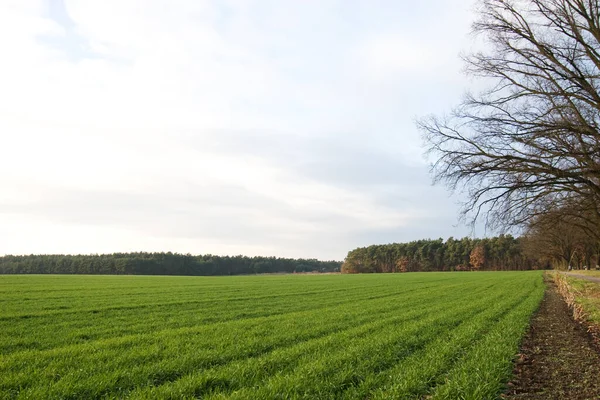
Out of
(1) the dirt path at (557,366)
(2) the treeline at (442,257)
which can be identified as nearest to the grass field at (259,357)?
(1) the dirt path at (557,366)

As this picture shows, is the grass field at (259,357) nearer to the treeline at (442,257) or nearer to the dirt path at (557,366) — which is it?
the dirt path at (557,366)

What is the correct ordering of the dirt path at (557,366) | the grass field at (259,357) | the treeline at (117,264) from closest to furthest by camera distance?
the grass field at (259,357), the dirt path at (557,366), the treeline at (117,264)

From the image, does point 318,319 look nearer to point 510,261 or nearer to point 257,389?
point 257,389

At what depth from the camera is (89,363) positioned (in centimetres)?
761

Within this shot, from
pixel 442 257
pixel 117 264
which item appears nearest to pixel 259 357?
pixel 117 264

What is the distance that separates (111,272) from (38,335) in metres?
133

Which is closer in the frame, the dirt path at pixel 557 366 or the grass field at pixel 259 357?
the grass field at pixel 259 357

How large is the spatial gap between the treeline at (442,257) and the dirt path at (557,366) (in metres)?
122

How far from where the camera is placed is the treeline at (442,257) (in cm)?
13062

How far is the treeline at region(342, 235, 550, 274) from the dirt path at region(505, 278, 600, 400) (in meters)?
122

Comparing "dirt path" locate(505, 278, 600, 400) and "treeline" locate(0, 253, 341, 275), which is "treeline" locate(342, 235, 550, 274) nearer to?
"treeline" locate(0, 253, 341, 275)

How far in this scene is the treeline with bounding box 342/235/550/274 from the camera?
429ft

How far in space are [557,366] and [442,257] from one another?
149 meters

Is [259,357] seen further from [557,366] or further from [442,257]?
→ [442,257]
